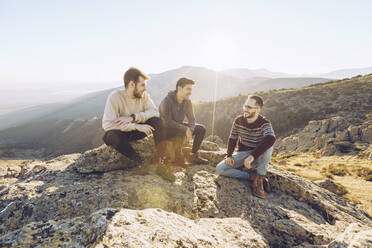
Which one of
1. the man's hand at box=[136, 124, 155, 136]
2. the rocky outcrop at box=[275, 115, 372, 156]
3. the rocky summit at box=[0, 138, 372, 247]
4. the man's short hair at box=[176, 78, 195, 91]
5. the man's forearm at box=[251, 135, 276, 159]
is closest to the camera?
the rocky summit at box=[0, 138, 372, 247]

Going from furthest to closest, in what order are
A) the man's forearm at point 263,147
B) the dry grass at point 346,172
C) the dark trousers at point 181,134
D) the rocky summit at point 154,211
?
the dry grass at point 346,172, the dark trousers at point 181,134, the man's forearm at point 263,147, the rocky summit at point 154,211

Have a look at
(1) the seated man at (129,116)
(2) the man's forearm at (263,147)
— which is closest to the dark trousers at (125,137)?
(1) the seated man at (129,116)

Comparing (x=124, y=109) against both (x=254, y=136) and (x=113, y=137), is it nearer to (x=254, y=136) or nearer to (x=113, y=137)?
(x=113, y=137)

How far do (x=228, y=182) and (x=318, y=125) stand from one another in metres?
29.5

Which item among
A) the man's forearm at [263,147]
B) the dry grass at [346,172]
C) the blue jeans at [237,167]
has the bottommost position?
the dry grass at [346,172]

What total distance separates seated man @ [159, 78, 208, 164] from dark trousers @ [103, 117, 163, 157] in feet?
0.92

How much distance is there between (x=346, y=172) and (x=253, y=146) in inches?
577

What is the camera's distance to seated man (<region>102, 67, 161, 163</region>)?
4449 millimetres

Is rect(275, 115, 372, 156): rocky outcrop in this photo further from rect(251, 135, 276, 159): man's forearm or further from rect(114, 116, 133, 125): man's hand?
rect(114, 116, 133, 125): man's hand

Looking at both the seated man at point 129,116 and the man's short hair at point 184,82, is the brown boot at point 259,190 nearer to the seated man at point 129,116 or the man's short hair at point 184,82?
the seated man at point 129,116

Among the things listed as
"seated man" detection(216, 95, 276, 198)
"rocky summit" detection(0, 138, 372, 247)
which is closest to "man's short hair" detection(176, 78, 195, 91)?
"seated man" detection(216, 95, 276, 198)

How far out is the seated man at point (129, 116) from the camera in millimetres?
4449

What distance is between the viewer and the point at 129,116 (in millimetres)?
4676

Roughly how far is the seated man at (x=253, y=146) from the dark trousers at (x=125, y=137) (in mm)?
2251
